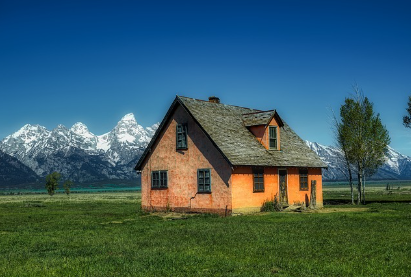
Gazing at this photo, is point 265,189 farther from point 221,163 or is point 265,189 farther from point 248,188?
point 221,163

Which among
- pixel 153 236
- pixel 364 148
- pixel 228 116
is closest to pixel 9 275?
pixel 153 236

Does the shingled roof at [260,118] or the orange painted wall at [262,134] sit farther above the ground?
the shingled roof at [260,118]

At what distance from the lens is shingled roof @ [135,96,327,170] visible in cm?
3353

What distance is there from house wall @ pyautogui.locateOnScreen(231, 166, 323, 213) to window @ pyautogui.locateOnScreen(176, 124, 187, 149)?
5.32 metres

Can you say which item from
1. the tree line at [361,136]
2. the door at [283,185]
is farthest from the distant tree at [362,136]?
the door at [283,185]

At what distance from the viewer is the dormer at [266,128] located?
3738 cm

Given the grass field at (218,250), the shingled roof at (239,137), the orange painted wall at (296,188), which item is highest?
the shingled roof at (239,137)

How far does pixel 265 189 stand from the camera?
34.8m

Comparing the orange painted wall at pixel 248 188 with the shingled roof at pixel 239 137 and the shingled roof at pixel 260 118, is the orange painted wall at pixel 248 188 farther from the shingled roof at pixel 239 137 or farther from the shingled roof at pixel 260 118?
the shingled roof at pixel 260 118

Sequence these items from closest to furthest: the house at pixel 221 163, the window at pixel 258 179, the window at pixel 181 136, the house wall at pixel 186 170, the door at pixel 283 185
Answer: the house wall at pixel 186 170 < the house at pixel 221 163 < the window at pixel 258 179 < the window at pixel 181 136 < the door at pixel 283 185

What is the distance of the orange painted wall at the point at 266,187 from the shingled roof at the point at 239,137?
73cm

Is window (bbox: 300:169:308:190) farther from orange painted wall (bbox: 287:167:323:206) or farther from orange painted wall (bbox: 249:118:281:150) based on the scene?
orange painted wall (bbox: 249:118:281:150)

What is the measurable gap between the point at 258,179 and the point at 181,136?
22.3 feet

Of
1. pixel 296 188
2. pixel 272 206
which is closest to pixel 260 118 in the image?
pixel 296 188
